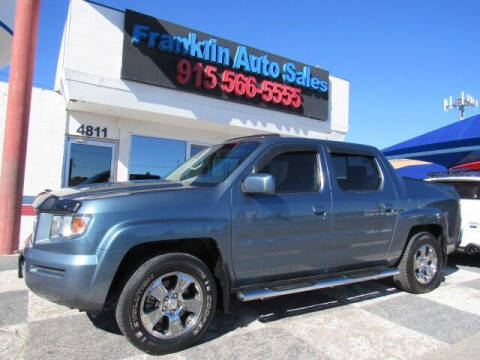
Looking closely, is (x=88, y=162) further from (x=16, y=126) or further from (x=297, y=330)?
(x=297, y=330)

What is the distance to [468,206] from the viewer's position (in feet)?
22.2

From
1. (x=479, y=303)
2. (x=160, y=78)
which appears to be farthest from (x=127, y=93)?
(x=479, y=303)

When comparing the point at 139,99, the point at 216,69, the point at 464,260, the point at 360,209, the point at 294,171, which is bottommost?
the point at 464,260

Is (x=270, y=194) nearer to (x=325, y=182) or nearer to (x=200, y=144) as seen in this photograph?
(x=325, y=182)

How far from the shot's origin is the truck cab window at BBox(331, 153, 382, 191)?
14.1 feet

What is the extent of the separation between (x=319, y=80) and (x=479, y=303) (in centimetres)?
849

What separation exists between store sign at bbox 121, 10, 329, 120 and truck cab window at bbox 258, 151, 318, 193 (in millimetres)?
5844

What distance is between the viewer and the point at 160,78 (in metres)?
8.99

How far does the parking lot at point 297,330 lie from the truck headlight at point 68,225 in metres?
0.95

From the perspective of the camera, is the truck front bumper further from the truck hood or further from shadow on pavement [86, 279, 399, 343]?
shadow on pavement [86, 279, 399, 343]

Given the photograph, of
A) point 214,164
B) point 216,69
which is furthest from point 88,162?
point 214,164

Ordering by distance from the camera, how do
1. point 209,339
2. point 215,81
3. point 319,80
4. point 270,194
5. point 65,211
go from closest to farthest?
point 65,211 → point 209,339 → point 270,194 → point 215,81 → point 319,80

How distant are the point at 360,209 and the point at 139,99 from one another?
20.3ft

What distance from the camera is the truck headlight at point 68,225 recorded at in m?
2.90
